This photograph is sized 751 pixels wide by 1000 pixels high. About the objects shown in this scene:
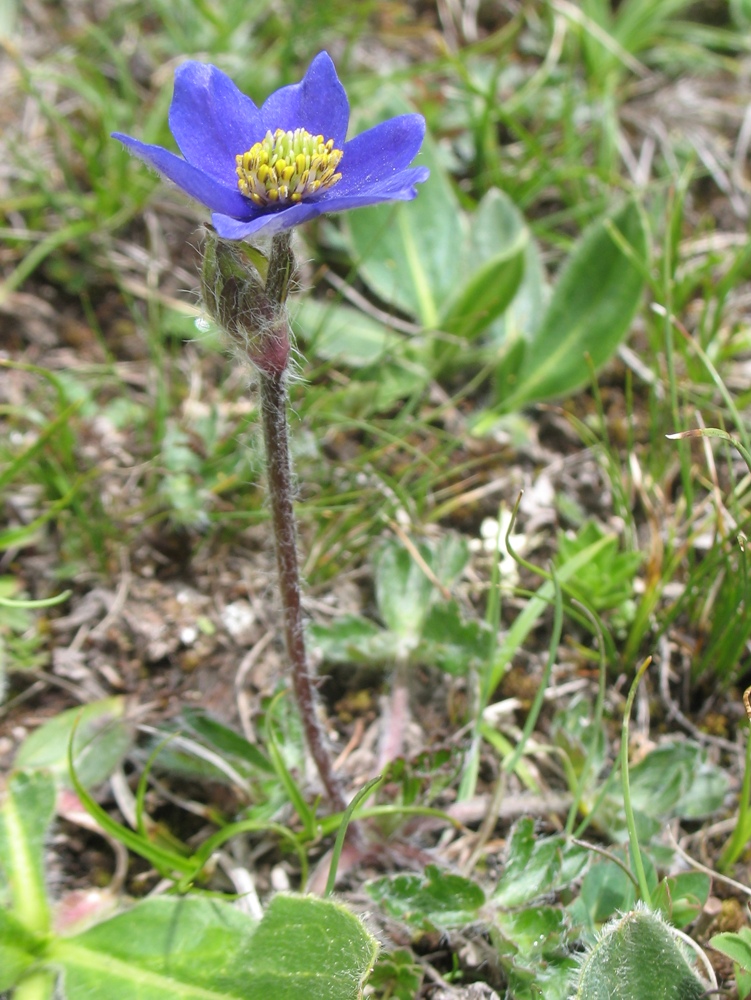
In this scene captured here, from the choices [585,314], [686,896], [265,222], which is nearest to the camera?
[265,222]

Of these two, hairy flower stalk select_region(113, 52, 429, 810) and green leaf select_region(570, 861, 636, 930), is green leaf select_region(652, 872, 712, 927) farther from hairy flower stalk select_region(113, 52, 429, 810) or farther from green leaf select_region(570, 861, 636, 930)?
hairy flower stalk select_region(113, 52, 429, 810)

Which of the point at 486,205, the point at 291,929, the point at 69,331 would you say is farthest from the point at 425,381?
the point at 291,929

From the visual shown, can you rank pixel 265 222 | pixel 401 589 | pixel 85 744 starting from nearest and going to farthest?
1. pixel 265 222
2. pixel 85 744
3. pixel 401 589

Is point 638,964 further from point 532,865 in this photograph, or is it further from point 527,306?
point 527,306

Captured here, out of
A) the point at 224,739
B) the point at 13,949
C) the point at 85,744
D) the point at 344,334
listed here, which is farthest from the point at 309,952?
the point at 344,334

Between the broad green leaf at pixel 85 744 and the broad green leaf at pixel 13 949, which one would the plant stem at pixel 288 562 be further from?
the broad green leaf at pixel 13 949

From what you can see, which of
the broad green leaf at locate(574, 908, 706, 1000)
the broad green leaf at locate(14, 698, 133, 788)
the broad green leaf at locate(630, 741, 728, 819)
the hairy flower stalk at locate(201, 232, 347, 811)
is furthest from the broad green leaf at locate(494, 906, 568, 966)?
the broad green leaf at locate(14, 698, 133, 788)

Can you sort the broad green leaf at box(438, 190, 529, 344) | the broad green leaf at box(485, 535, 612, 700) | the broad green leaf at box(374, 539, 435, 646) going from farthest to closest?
1. the broad green leaf at box(438, 190, 529, 344)
2. the broad green leaf at box(374, 539, 435, 646)
3. the broad green leaf at box(485, 535, 612, 700)
